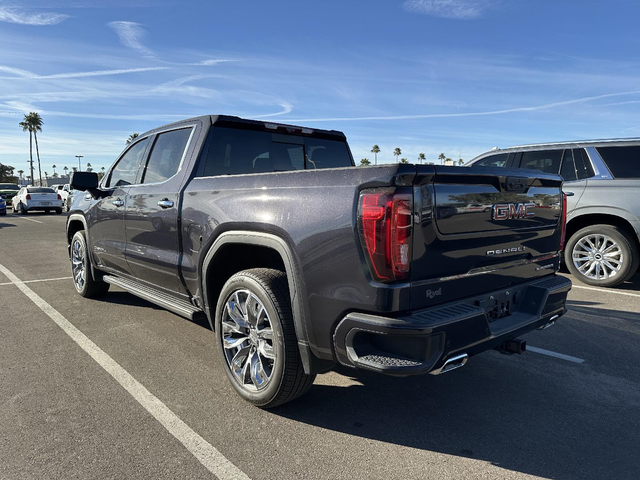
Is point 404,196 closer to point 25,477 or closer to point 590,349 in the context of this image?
point 25,477

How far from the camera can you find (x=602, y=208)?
6703 mm

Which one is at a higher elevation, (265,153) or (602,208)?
(265,153)

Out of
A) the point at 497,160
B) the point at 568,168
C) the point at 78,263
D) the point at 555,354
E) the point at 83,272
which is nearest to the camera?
the point at 555,354

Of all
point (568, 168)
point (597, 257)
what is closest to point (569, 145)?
point (568, 168)

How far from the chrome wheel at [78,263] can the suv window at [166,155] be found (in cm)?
189

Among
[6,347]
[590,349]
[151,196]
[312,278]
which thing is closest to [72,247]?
[6,347]

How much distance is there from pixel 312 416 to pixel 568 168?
6.02m

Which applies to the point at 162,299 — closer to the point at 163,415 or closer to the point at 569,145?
the point at 163,415

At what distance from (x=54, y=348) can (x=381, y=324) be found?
126 inches

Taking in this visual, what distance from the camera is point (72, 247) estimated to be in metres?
6.11

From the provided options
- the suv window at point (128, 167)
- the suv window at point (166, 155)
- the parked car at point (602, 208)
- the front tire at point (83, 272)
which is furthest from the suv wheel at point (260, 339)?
the parked car at point (602, 208)

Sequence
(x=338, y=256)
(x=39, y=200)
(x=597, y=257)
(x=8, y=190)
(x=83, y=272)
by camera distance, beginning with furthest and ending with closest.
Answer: (x=8, y=190) < (x=39, y=200) < (x=597, y=257) < (x=83, y=272) < (x=338, y=256)

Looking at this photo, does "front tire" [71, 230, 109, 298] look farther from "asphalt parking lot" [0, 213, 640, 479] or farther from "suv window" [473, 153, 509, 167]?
"suv window" [473, 153, 509, 167]

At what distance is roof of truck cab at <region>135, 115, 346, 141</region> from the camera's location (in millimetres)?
3992
